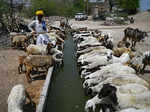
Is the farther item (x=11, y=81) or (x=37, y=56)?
(x=37, y=56)

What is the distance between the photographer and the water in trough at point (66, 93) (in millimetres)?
6000

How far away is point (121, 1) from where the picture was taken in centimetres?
5081

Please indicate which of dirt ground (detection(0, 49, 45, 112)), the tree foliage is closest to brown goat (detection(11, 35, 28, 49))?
dirt ground (detection(0, 49, 45, 112))

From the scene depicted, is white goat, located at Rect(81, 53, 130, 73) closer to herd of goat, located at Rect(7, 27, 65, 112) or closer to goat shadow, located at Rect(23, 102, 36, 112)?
herd of goat, located at Rect(7, 27, 65, 112)

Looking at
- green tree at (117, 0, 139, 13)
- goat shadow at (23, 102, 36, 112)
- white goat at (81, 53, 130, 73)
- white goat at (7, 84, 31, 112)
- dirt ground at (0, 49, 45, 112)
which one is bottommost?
goat shadow at (23, 102, 36, 112)

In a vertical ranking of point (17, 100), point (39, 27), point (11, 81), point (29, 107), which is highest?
point (39, 27)

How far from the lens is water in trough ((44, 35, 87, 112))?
6.00 meters

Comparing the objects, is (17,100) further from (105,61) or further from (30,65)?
(105,61)

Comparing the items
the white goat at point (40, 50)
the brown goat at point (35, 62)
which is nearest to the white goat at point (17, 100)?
the brown goat at point (35, 62)

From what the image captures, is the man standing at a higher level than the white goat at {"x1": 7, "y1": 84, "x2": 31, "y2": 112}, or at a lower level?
higher

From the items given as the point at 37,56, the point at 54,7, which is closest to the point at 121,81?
the point at 37,56

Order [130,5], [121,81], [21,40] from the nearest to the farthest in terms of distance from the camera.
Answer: [121,81] < [21,40] < [130,5]

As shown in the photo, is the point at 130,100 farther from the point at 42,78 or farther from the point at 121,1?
the point at 121,1

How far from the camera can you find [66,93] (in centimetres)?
697
